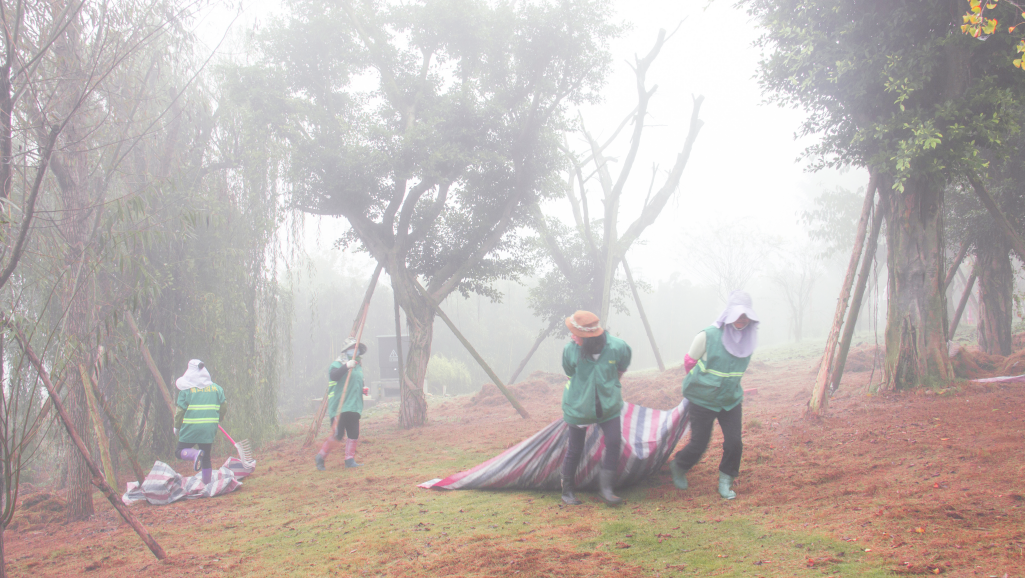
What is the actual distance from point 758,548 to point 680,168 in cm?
1252

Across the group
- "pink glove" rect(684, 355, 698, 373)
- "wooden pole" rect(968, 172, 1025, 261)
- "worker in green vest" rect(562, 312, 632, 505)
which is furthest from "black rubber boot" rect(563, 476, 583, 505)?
"wooden pole" rect(968, 172, 1025, 261)

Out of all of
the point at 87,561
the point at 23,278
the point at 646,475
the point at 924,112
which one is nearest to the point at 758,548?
the point at 646,475

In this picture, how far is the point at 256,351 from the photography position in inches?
377

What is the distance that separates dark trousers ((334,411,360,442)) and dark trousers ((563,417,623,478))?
363cm

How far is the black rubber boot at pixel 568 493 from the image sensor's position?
4016mm

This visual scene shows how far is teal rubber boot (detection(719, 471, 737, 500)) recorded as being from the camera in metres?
3.89

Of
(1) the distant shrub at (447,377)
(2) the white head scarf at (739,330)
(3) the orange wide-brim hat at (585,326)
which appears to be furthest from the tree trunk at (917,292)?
(1) the distant shrub at (447,377)

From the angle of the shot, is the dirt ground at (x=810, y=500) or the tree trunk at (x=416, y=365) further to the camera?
the tree trunk at (x=416, y=365)

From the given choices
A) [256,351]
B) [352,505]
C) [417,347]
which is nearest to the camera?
[352,505]

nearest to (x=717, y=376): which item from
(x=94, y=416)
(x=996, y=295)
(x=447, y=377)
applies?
(x=94, y=416)

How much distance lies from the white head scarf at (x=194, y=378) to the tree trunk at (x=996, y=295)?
39.8 ft

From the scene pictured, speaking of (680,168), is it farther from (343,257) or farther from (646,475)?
(343,257)

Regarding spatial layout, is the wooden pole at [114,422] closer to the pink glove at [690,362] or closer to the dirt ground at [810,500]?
the dirt ground at [810,500]

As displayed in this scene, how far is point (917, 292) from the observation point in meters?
6.93
